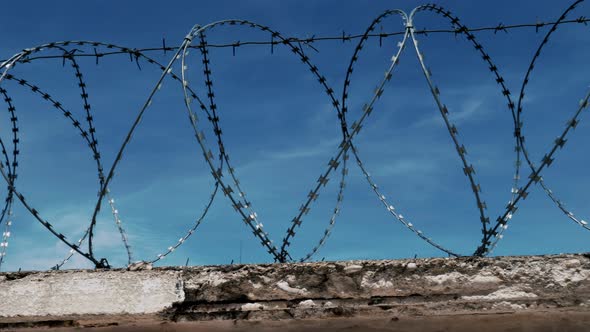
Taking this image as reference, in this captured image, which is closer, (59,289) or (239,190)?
(59,289)

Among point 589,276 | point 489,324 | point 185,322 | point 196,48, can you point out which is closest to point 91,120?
point 196,48

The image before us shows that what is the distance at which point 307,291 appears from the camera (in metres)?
2.94

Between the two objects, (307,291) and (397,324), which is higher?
(307,291)

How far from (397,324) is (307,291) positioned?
14.4 inches

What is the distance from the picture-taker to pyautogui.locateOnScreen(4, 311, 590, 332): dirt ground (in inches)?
115

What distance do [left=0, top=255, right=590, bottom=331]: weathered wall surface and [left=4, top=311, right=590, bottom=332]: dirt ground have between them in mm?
32

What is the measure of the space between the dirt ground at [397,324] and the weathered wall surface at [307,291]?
0.11 ft

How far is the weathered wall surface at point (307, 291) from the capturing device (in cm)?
288

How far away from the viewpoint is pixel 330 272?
9.68 ft

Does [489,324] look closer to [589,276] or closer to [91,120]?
[589,276]

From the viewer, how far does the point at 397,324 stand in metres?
2.96

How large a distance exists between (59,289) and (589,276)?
1.99 m

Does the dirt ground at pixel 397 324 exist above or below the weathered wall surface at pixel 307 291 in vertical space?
below

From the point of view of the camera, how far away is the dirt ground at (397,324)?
2920 mm
